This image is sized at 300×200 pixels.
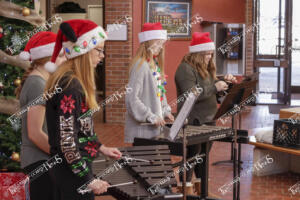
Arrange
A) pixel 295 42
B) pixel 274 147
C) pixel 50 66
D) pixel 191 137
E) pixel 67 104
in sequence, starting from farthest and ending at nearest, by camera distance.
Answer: pixel 295 42 → pixel 274 147 → pixel 191 137 → pixel 50 66 → pixel 67 104

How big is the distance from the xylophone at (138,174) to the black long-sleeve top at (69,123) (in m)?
0.24

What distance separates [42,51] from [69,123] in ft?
3.06

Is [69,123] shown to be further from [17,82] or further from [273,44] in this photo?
[273,44]

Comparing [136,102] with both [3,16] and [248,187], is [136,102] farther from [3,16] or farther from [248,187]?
[248,187]

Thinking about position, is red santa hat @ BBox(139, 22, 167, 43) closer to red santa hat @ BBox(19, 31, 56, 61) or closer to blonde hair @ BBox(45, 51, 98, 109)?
red santa hat @ BBox(19, 31, 56, 61)

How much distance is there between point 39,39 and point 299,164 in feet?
13.0

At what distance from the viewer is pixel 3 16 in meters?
4.19

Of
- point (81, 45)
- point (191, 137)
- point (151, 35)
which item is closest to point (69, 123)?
point (81, 45)

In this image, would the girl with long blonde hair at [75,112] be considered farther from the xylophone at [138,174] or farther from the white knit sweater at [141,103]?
the white knit sweater at [141,103]

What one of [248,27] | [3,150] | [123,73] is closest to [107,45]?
[123,73]

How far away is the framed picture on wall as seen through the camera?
9.57 meters

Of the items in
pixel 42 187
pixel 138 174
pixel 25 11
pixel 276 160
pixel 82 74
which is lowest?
pixel 276 160

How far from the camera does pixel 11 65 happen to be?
166 inches

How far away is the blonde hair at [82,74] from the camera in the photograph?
2.35m
